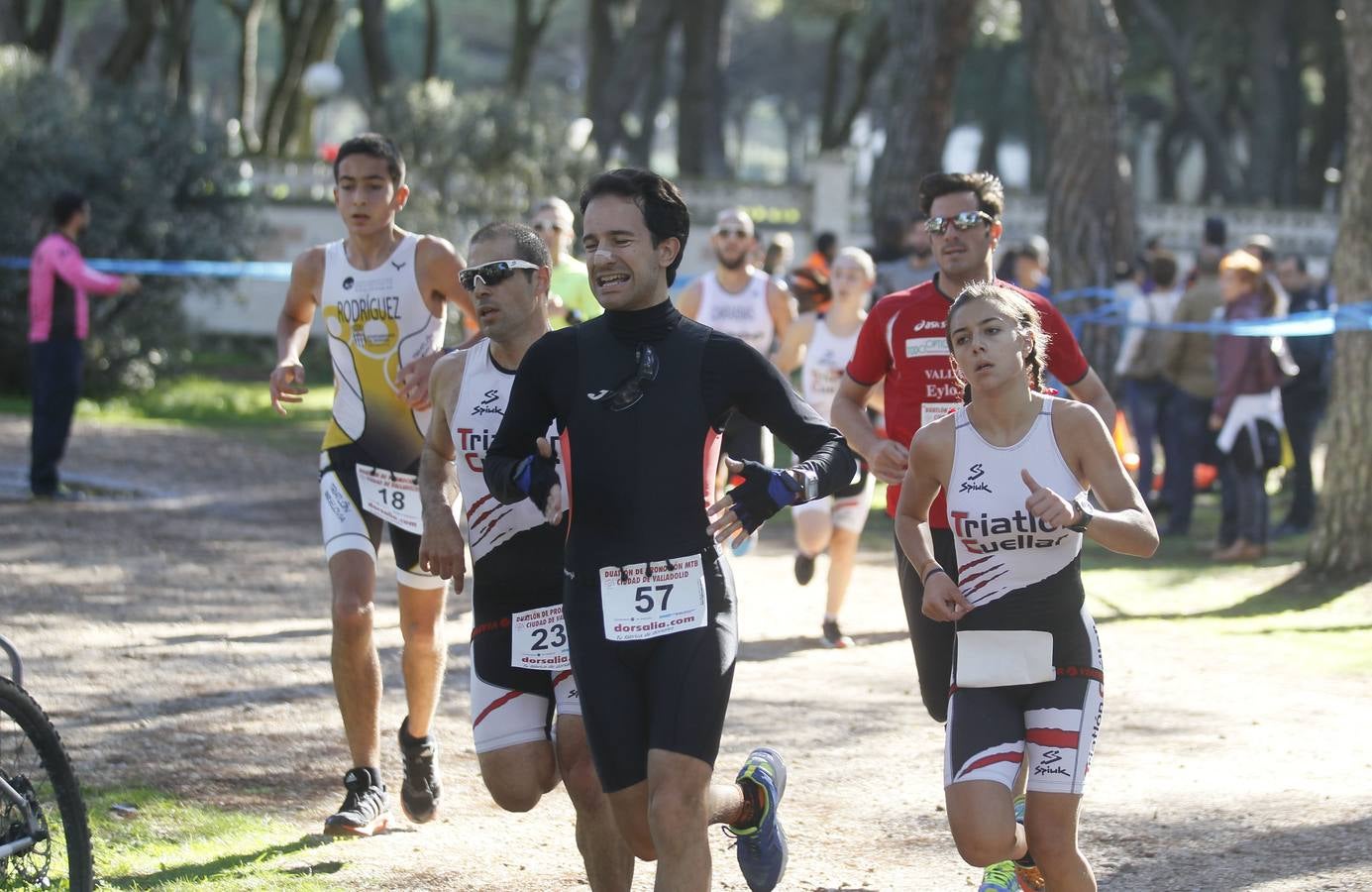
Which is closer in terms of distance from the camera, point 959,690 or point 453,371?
point 959,690

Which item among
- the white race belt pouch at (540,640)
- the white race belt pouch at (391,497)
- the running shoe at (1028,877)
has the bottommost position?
the running shoe at (1028,877)

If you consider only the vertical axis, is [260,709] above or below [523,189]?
below

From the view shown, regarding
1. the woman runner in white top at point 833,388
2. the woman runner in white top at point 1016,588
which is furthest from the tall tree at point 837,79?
the woman runner in white top at point 1016,588

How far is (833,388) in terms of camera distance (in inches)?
413

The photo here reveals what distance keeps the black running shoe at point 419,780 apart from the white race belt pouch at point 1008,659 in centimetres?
213

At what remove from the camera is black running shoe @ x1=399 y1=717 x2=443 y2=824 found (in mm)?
6082

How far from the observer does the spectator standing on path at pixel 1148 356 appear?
14.4 metres

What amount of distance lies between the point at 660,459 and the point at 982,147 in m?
53.0

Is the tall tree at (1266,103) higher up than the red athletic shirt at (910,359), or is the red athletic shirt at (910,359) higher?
the tall tree at (1266,103)

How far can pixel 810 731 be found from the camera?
7.69 m

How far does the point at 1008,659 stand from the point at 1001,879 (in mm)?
603

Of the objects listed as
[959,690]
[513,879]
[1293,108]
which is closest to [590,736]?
[959,690]

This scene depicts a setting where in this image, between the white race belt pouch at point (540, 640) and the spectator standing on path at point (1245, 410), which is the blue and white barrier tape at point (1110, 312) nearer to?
the spectator standing on path at point (1245, 410)

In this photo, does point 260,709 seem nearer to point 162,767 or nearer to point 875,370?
point 162,767
